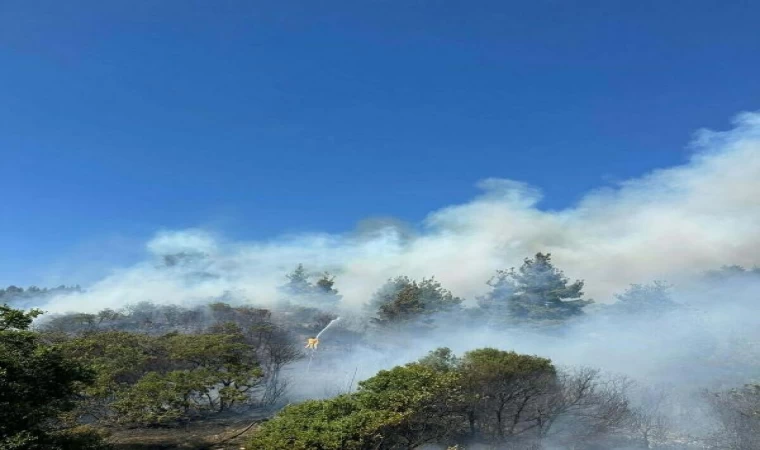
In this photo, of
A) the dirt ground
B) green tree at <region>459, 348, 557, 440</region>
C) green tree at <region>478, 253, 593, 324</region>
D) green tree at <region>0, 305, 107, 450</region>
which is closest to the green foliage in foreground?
green tree at <region>459, 348, 557, 440</region>

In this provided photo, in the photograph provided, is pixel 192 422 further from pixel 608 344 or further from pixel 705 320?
pixel 705 320

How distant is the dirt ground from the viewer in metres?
17.8

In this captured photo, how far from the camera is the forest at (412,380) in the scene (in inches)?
469

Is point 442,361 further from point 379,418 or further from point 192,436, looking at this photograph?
point 192,436

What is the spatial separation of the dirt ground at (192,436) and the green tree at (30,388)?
20.1 ft

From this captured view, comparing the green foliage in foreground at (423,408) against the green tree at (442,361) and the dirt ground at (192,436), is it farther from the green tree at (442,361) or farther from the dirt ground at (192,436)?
the dirt ground at (192,436)

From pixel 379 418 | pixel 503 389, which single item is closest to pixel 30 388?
pixel 379 418

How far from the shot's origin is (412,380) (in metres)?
15.0

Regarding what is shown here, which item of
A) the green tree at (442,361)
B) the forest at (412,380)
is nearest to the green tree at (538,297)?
the forest at (412,380)

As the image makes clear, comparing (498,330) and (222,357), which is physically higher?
(498,330)

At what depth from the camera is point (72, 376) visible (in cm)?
1173

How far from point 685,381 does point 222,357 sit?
23490 millimetres

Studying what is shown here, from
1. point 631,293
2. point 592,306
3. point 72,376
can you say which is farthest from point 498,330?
point 72,376

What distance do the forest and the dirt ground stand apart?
0.22m
